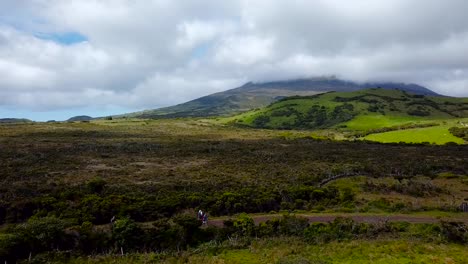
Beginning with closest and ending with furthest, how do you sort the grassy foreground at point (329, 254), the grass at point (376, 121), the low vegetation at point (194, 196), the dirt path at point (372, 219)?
1. the grassy foreground at point (329, 254)
2. the low vegetation at point (194, 196)
3. the dirt path at point (372, 219)
4. the grass at point (376, 121)

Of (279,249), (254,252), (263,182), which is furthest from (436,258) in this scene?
(263,182)

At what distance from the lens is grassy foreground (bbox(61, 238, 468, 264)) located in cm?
2409

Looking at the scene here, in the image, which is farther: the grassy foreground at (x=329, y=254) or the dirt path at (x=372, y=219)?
the dirt path at (x=372, y=219)

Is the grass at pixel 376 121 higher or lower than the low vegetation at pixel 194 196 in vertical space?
higher

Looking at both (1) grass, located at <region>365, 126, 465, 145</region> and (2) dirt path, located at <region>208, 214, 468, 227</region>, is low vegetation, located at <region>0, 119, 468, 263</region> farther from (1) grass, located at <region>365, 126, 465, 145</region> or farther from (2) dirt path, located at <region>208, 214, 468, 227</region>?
(1) grass, located at <region>365, 126, 465, 145</region>

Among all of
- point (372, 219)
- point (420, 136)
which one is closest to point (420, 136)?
point (420, 136)

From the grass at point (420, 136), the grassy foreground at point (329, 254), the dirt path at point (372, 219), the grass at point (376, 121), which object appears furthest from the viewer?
the grass at point (376, 121)

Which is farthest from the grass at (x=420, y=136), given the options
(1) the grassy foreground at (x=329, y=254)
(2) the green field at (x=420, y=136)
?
(1) the grassy foreground at (x=329, y=254)

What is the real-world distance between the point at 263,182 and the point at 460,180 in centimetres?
2714

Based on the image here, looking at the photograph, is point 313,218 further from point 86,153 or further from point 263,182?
point 86,153

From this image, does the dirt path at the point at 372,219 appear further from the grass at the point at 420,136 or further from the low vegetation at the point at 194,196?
the grass at the point at 420,136

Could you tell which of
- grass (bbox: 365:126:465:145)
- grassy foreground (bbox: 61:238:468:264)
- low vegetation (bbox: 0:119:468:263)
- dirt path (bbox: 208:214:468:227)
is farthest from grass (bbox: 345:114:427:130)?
grassy foreground (bbox: 61:238:468:264)

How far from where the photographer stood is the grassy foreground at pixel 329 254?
2409 centimetres

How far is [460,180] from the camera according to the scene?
172 feet
